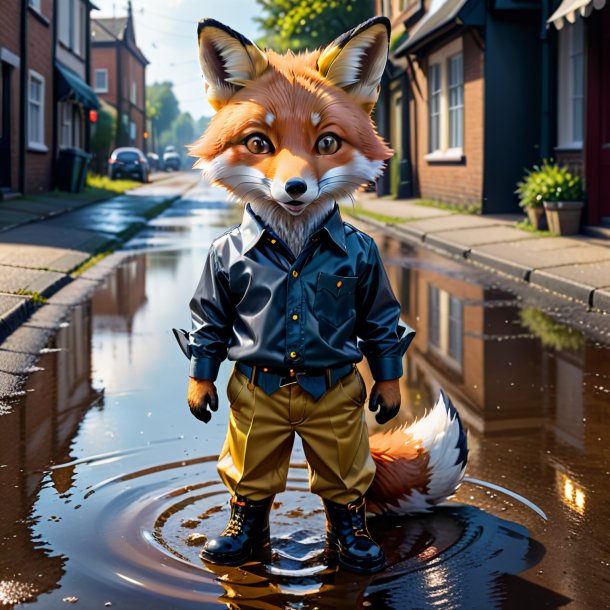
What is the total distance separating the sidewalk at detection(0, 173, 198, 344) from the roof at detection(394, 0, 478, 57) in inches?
249

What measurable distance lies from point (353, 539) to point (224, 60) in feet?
4.78

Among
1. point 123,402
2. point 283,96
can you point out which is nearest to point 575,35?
point 123,402

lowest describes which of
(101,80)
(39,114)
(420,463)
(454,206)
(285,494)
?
(285,494)

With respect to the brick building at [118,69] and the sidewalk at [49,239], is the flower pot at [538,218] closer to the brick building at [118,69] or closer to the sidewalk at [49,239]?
the sidewalk at [49,239]

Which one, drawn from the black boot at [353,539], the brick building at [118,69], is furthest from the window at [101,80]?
the black boot at [353,539]

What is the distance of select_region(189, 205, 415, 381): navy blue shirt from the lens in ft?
9.94

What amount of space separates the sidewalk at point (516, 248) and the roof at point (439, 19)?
3.33 metres

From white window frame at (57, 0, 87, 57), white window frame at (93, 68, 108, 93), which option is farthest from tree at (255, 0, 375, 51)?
white window frame at (93, 68, 108, 93)

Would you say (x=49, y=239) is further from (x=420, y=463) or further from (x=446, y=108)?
(x=446, y=108)

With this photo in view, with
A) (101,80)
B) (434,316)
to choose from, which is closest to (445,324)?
(434,316)

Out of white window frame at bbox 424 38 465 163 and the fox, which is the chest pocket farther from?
white window frame at bbox 424 38 465 163

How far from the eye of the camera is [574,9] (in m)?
12.6

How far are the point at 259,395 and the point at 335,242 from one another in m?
0.50

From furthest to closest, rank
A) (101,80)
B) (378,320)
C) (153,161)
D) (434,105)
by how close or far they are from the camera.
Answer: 1. (153,161)
2. (101,80)
3. (434,105)
4. (378,320)
